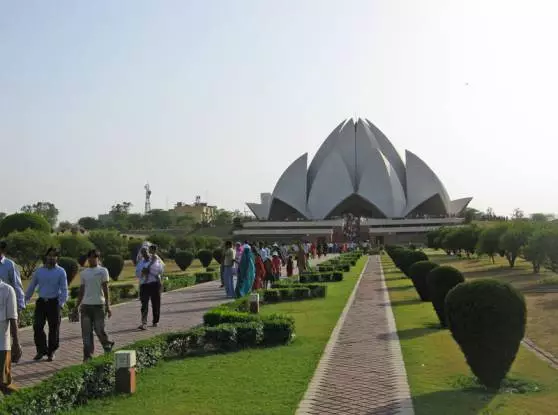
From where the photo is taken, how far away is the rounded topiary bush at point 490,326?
17.2 ft

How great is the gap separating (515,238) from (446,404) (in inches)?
623

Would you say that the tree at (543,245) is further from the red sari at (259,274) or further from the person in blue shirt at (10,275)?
the person in blue shirt at (10,275)

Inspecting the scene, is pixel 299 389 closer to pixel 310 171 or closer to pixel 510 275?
pixel 510 275

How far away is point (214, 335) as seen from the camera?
286 inches

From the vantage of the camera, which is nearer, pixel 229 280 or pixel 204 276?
pixel 229 280

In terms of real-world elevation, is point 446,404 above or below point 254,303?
below

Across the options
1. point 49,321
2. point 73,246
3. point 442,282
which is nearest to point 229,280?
point 442,282

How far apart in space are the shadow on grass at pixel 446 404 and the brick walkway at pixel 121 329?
3025 mm

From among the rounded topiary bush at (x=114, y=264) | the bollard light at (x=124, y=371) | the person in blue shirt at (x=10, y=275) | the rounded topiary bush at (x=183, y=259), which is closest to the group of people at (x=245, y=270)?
the rounded topiary bush at (x=114, y=264)

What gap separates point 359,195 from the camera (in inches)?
2473

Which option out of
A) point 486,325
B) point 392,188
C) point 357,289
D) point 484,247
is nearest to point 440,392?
point 486,325

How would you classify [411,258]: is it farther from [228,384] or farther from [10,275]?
[10,275]

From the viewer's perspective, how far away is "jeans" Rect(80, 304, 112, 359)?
21.3ft

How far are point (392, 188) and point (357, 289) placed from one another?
47735mm
